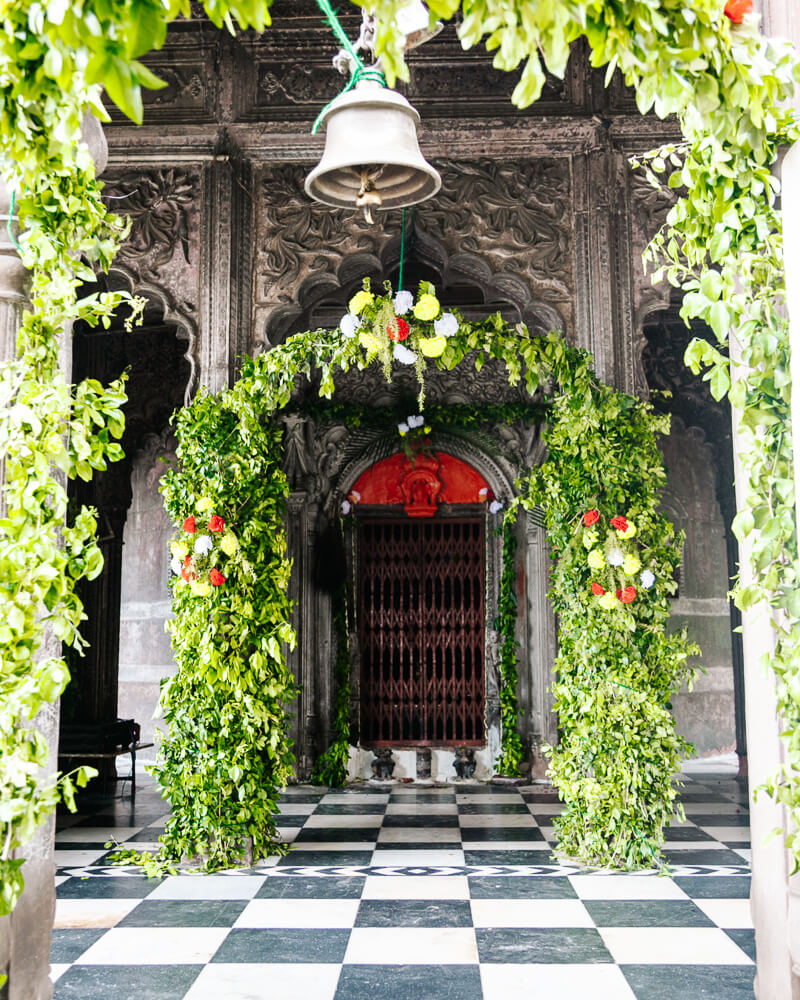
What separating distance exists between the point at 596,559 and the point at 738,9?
3242 millimetres

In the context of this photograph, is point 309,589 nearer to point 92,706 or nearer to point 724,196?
point 92,706

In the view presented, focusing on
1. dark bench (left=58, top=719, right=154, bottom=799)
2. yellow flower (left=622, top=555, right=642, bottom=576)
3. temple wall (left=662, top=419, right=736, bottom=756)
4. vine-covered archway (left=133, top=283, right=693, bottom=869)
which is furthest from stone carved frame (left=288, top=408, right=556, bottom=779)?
yellow flower (left=622, top=555, right=642, bottom=576)

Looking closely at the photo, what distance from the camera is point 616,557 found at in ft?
16.2

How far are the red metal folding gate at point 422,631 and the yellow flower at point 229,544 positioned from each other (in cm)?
383

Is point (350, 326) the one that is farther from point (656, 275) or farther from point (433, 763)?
point (433, 763)

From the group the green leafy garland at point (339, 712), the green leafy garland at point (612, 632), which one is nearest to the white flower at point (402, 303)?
the green leafy garland at point (612, 632)

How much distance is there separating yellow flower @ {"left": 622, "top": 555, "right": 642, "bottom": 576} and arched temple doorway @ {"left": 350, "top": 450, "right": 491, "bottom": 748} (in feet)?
12.9

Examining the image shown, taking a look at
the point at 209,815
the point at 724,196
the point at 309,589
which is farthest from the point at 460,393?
the point at 724,196

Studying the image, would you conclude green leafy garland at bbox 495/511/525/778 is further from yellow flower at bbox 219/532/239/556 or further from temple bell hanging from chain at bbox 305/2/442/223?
temple bell hanging from chain at bbox 305/2/442/223

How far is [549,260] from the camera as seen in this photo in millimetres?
5398

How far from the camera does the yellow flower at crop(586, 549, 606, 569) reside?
16.2ft

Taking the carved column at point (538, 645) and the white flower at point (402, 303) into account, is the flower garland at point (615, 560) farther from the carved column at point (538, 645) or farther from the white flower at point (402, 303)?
the carved column at point (538, 645)

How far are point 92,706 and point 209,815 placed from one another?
10.7 feet

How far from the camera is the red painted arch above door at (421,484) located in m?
8.82
